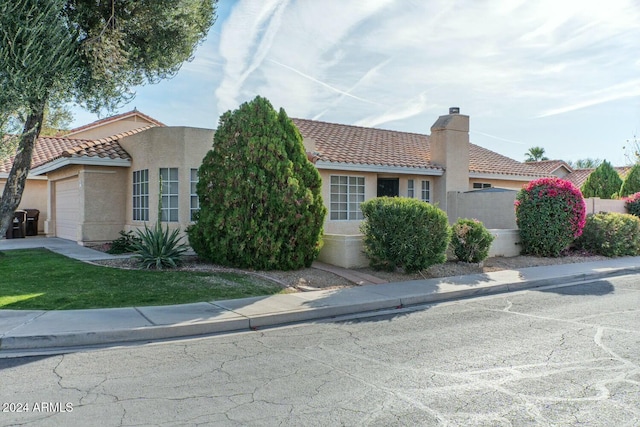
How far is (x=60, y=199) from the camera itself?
2017 centimetres

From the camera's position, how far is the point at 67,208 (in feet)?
62.9

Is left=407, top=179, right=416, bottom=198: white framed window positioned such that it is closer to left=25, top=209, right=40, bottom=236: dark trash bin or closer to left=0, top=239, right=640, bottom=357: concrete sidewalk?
left=0, top=239, right=640, bottom=357: concrete sidewalk

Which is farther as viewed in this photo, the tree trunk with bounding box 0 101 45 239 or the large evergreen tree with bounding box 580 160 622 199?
the large evergreen tree with bounding box 580 160 622 199

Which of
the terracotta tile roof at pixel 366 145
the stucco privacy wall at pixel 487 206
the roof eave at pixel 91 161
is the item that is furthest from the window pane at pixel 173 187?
the stucco privacy wall at pixel 487 206

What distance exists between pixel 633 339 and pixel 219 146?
30.9ft

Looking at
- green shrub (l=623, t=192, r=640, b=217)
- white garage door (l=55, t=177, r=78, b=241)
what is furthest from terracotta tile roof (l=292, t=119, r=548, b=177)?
white garage door (l=55, t=177, r=78, b=241)

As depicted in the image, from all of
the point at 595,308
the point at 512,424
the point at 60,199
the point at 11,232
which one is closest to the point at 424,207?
the point at 595,308

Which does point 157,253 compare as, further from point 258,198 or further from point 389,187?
point 389,187

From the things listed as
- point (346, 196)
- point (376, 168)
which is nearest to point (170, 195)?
point (346, 196)

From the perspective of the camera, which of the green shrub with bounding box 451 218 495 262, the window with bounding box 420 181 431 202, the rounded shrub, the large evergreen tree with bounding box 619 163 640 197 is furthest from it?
the large evergreen tree with bounding box 619 163 640 197

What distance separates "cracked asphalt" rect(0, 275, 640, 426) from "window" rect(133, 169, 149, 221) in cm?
965

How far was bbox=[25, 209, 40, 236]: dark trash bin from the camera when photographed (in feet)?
71.3

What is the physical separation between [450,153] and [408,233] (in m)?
9.81

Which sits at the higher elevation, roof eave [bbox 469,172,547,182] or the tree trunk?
roof eave [bbox 469,172,547,182]
